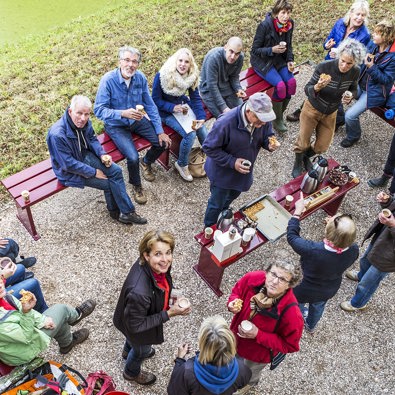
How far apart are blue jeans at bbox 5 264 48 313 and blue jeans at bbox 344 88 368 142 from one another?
16.2 feet

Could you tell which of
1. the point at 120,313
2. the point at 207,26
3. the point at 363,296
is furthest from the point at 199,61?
the point at 120,313

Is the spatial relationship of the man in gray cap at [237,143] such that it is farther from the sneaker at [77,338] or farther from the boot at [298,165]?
the sneaker at [77,338]

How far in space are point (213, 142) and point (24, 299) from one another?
2342 mm

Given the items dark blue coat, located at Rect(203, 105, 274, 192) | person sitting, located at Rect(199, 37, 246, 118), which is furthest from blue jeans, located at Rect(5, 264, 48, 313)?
person sitting, located at Rect(199, 37, 246, 118)

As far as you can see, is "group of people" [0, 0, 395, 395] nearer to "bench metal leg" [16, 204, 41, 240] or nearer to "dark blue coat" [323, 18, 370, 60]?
"dark blue coat" [323, 18, 370, 60]

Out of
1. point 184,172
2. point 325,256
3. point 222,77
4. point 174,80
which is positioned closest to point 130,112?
point 174,80

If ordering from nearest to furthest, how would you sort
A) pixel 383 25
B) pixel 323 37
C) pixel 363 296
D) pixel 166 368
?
pixel 166 368
pixel 363 296
pixel 383 25
pixel 323 37

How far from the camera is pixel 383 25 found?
5.79 m

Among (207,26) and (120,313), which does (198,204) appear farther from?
(207,26)

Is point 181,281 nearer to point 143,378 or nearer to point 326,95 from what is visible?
point 143,378

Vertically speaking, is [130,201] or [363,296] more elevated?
[130,201]

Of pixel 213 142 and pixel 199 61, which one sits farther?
pixel 199 61

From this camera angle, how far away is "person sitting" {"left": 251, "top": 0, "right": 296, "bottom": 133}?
243 inches

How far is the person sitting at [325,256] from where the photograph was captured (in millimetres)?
3680
